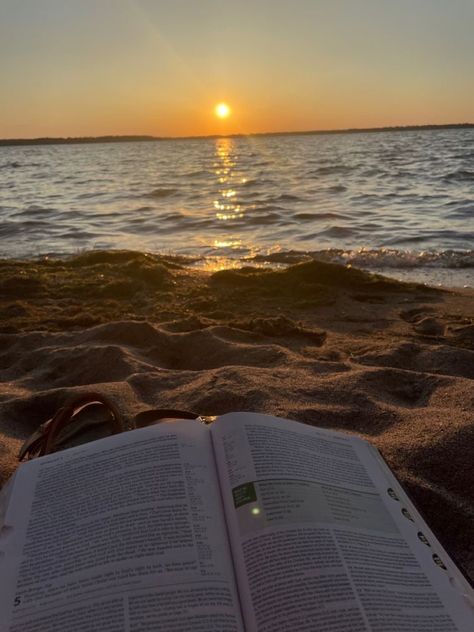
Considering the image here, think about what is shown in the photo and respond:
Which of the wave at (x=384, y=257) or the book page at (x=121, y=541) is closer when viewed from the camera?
the book page at (x=121, y=541)

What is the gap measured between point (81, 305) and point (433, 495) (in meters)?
2.81

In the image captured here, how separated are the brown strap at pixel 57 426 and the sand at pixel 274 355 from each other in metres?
0.08

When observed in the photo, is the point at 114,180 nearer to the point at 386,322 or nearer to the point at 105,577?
the point at 386,322

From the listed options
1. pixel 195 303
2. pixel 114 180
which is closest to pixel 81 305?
pixel 195 303

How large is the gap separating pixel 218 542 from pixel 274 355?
1.67m

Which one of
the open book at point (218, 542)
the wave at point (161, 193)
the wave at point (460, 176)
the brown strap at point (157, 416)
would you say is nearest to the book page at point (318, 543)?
the open book at point (218, 542)

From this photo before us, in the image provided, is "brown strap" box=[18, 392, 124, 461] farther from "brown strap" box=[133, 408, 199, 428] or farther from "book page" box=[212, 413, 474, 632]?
"book page" box=[212, 413, 474, 632]

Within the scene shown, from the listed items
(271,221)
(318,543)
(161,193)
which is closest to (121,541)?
(318,543)

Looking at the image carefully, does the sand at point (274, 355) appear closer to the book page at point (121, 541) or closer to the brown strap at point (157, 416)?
the brown strap at point (157, 416)

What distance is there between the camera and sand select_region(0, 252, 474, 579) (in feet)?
5.92

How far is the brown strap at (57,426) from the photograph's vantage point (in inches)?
65.5

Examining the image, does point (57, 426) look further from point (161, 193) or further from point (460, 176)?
point (460, 176)

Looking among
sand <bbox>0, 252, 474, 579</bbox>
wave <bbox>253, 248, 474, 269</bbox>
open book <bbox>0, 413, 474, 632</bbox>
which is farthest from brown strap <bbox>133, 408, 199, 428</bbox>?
wave <bbox>253, 248, 474, 269</bbox>

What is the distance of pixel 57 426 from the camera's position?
1.69 metres
